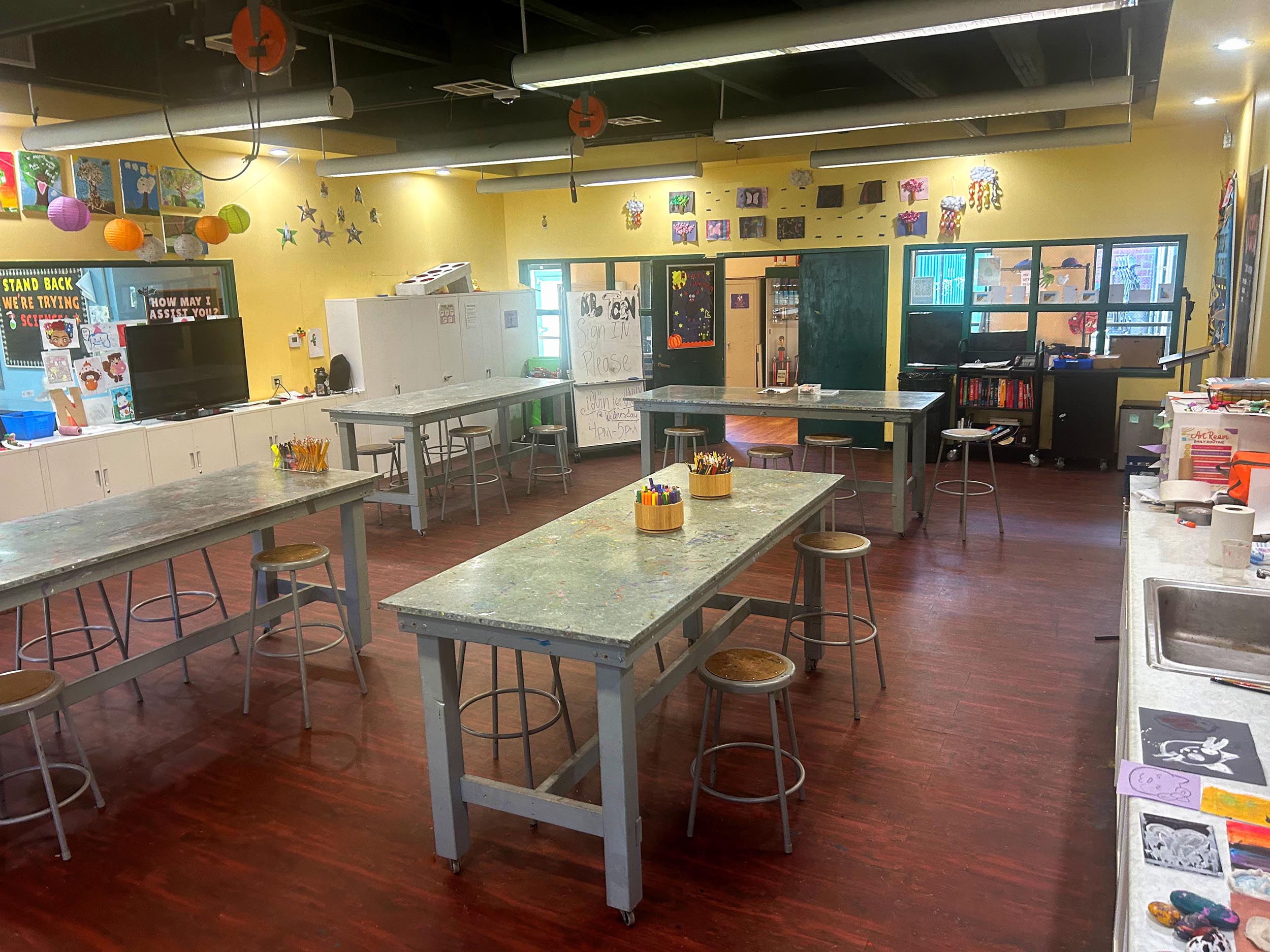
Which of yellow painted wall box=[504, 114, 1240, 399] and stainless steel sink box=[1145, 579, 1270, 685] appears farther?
yellow painted wall box=[504, 114, 1240, 399]

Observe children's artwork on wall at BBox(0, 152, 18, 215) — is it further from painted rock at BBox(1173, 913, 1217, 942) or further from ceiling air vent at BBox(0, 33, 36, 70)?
painted rock at BBox(1173, 913, 1217, 942)

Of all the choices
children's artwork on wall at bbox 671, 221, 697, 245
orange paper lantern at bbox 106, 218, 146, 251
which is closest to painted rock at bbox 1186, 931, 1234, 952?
orange paper lantern at bbox 106, 218, 146, 251

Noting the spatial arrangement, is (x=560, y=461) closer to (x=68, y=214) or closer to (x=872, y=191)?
(x=68, y=214)

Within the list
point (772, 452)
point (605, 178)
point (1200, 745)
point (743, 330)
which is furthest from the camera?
point (743, 330)

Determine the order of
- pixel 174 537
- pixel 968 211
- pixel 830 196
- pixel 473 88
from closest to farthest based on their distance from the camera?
pixel 174 537 < pixel 473 88 < pixel 968 211 < pixel 830 196

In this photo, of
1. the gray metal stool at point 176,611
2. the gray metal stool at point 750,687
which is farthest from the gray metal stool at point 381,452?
the gray metal stool at point 750,687

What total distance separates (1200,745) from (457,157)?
7.05m

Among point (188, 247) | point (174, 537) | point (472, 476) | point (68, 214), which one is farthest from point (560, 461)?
point (174, 537)

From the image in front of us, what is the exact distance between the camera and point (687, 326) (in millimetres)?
9953

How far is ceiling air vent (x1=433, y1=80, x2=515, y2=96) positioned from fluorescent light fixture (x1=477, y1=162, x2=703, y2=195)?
7.96 ft

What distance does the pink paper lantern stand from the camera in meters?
6.52

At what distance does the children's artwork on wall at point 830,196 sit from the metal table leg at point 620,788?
8.21m

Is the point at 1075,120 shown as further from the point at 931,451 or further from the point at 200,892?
the point at 200,892

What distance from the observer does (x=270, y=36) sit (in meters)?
3.79
